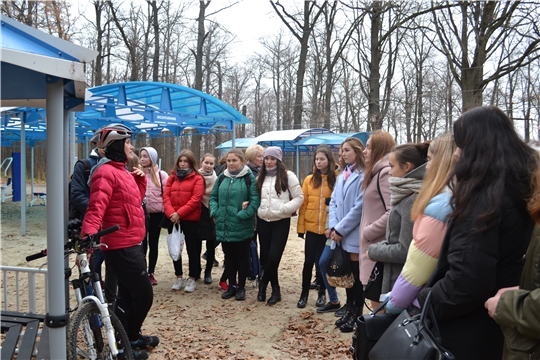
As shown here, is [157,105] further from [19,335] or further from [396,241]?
[396,241]

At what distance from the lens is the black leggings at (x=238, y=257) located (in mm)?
5703

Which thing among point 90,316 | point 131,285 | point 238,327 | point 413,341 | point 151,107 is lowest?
point 238,327

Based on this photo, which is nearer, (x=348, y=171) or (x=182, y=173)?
(x=348, y=171)

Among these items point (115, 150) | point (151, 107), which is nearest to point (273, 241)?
point (115, 150)

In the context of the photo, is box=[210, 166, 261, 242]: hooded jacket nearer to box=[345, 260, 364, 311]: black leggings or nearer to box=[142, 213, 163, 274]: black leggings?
box=[142, 213, 163, 274]: black leggings

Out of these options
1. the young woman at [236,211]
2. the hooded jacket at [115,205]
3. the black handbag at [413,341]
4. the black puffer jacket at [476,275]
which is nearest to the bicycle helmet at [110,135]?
the hooded jacket at [115,205]

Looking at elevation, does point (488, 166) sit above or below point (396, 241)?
above

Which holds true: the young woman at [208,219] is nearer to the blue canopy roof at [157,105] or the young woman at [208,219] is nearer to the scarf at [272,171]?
the scarf at [272,171]

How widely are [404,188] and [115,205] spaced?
2.16 metres

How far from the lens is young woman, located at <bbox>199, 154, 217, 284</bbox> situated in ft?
20.5

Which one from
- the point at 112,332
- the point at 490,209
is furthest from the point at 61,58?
the point at 490,209

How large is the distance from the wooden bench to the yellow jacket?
2934mm

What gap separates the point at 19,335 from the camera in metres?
3.19

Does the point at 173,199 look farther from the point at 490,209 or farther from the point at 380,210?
the point at 490,209
